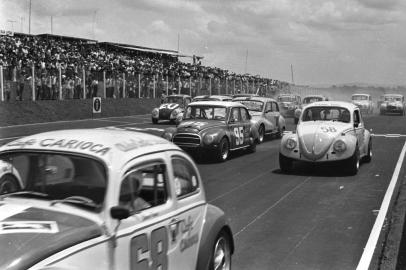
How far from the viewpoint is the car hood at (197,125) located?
14.8 m

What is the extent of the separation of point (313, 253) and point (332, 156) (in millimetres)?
5920

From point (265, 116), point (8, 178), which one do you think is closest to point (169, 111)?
point (265, 116)

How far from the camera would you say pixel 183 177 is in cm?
485

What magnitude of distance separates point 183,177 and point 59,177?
3.68ft

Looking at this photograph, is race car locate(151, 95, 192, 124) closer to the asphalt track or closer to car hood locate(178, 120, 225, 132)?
car hood locate(178, 120, 225, 132)

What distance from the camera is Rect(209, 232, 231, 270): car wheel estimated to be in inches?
198

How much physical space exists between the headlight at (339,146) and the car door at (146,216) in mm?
8304

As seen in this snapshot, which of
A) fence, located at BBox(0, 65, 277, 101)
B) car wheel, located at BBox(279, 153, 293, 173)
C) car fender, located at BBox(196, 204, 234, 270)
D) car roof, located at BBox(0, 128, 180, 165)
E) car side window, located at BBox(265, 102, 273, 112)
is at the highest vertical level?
fence, located at BBox(0, 65, 277, 101)

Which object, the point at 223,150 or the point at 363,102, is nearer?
the point at 223,150

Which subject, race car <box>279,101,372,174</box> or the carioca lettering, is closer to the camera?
the carioca lettering

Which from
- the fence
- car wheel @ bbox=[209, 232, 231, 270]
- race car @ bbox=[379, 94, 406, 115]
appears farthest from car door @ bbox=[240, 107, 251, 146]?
race car @ bbox=[379, 94, 406, 115]

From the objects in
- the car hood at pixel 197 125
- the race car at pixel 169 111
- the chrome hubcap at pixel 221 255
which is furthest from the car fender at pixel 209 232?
the race car at pixel 169 111

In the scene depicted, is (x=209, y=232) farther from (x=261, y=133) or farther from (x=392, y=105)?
(x=392, y=105)

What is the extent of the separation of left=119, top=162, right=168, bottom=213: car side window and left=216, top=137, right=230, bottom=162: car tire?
10035 mm
